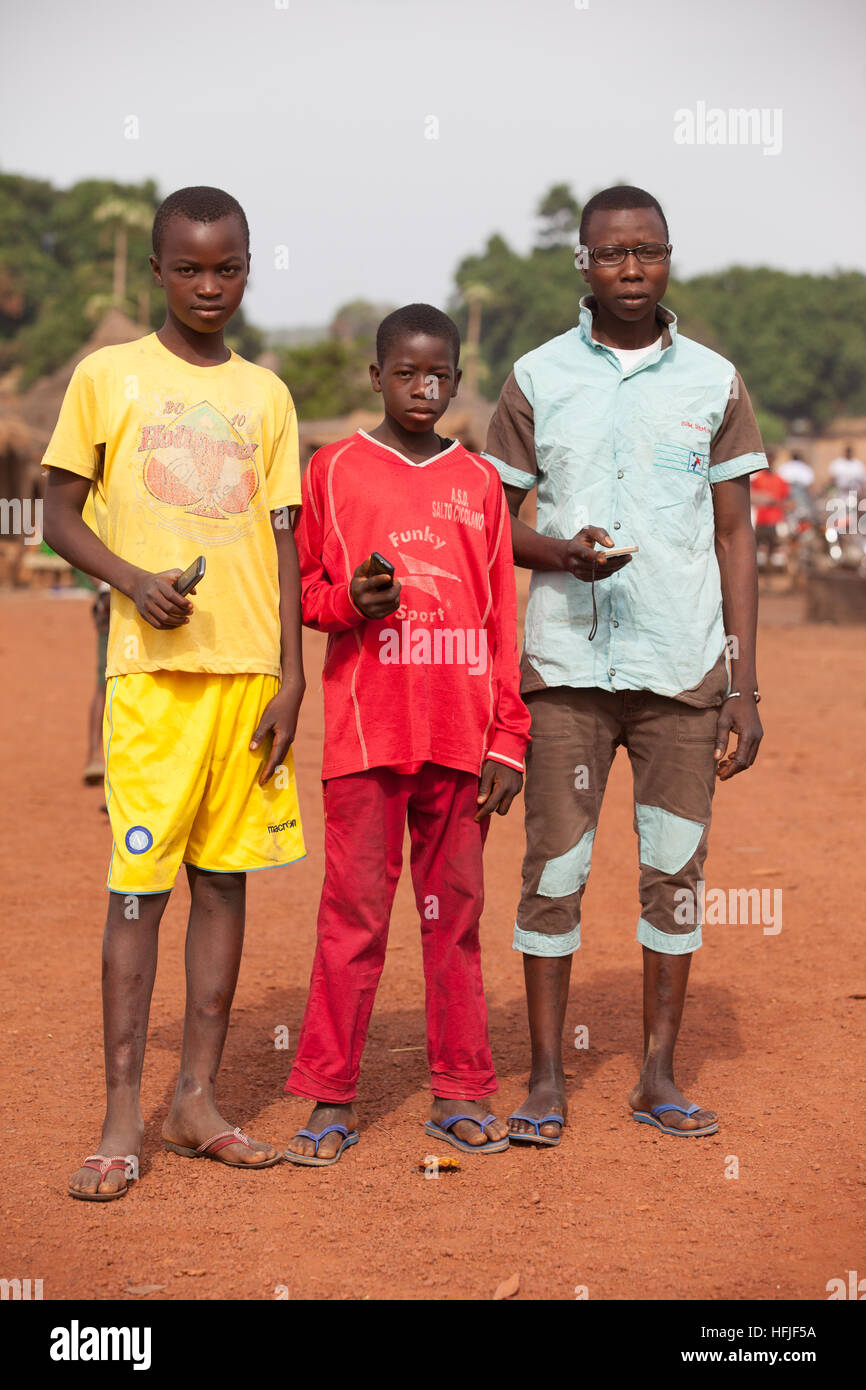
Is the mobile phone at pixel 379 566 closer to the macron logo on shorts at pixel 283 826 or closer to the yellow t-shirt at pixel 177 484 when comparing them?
the yellow t-shirt at pixel 177 484

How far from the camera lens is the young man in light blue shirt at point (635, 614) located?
360 cm

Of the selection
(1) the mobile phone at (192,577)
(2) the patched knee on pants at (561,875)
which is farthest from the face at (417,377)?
(2) the patched knee on pants at (561,875)

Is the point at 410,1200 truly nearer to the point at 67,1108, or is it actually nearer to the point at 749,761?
the point at 67,1108

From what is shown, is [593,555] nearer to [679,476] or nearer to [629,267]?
[679,476]

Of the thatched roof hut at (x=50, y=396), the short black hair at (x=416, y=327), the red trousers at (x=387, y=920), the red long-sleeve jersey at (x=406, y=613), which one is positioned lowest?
the red trousers at (x=387, y=920)

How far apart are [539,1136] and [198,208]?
222cm

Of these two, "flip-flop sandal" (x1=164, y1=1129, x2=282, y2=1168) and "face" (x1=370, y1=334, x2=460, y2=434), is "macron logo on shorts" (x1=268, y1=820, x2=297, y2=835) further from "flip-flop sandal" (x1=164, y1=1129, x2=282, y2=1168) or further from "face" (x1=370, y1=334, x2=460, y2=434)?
"face" (x1=370, y1=334, x2=460, y2=434)

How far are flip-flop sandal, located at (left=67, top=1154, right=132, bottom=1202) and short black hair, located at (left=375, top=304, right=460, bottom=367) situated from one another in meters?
1.85

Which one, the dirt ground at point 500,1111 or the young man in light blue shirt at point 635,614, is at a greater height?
the young man in light blue shirt at point 635,614

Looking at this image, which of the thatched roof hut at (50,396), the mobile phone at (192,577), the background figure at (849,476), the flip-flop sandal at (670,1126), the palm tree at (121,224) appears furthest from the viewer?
the palm tree at (121,224)

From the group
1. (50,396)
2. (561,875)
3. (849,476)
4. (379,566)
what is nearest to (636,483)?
(379,566)

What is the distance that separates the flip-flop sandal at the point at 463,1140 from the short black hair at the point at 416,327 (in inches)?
69.2

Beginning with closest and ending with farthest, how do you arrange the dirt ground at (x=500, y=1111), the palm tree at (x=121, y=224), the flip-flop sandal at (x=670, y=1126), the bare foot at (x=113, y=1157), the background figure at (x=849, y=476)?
the dirt ground at (x=500, y=1111)
the bare foot at (x=113, y=1157)
the flip-flop sandal at (x=670, y=1126)
the background figure at (x=849, y=476)
the palm tree at (x=121, y=224)

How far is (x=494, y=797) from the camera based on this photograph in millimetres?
3461
